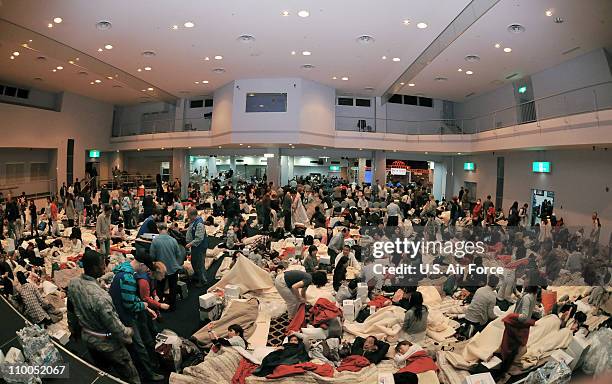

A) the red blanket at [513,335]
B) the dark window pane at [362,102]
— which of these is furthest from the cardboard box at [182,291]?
the dark window pane at [362,102]

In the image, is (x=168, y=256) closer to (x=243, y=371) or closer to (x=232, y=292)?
(x=232, y=292)

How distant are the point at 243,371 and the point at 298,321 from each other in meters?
2.03

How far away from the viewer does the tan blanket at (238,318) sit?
22.5ft

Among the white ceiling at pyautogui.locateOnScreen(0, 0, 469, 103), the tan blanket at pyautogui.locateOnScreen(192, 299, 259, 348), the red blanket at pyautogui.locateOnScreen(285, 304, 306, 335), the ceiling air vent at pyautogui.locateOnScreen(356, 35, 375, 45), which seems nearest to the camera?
the tan blanket at pyautogui.locateOnScreen(192, 299, 259, 348)

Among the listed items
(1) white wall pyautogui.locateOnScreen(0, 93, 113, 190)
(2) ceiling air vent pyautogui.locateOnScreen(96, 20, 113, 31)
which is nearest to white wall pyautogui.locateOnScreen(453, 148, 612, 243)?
(2) ceiling air vent pyautogui.locateOnScreen(96, 20, 113, 31)

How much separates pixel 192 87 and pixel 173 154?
23.4ft

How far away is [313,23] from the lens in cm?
1355

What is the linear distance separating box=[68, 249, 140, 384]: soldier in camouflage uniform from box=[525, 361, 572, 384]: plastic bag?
4.68 metres

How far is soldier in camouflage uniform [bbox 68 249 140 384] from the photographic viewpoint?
13.2 feet

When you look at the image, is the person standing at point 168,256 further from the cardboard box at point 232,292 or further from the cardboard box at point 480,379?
the cardboard box at point 480,379

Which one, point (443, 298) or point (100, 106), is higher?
point (100, 106)

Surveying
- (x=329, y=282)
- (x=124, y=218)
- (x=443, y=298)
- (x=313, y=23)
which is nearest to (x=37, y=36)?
(x=124, y=218)

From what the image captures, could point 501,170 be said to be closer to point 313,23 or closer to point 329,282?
point 313,23

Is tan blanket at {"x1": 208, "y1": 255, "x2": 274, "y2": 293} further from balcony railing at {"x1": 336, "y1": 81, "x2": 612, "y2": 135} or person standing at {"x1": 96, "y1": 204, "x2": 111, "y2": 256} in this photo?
balcony railing at {"x1": 336, "y1": 81, "x2": 612, "y2": 135}
